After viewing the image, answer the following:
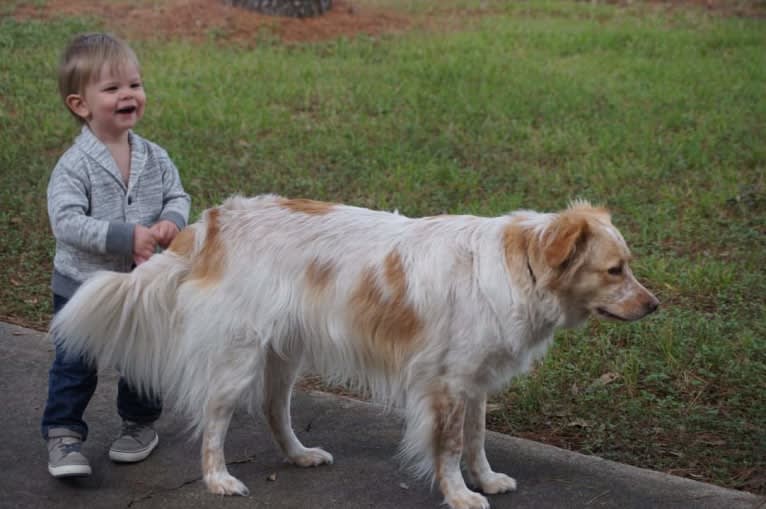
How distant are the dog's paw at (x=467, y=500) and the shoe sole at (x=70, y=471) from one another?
148 centimetres

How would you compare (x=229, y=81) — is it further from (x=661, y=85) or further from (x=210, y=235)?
(x=210, y=235)

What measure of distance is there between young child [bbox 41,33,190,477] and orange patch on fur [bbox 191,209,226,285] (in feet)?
0.64

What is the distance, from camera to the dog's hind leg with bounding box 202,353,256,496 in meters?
4.17

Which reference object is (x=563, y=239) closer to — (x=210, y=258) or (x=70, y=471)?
(x=210, y=258)

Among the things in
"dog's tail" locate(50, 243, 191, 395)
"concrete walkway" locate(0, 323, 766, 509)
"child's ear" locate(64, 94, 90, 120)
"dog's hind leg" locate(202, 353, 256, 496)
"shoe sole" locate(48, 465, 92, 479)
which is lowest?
"concrete walkway" locate(0, 323, 766, 509)

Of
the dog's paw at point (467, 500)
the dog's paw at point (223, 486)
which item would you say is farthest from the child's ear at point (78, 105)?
the dog's paw at point (467, 500)

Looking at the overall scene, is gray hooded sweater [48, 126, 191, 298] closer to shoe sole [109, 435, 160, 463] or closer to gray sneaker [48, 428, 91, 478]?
gray sneaker [48, 428, 91, 478]

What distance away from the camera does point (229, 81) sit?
1033 centimetres

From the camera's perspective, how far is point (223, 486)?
421 cm

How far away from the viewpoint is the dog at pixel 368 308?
158 inches

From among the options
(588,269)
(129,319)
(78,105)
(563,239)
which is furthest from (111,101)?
(588,269)

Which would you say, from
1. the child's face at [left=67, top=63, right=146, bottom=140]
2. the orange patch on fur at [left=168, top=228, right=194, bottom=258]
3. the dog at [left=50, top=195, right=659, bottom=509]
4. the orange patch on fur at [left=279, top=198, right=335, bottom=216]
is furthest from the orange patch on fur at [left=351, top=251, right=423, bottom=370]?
the child's face at [left=67, top=63, right=146, bottom=140]

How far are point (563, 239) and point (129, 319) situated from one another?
177 centimetres

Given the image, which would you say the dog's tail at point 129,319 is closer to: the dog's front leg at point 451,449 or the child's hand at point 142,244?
the child's hand at point 142,244
